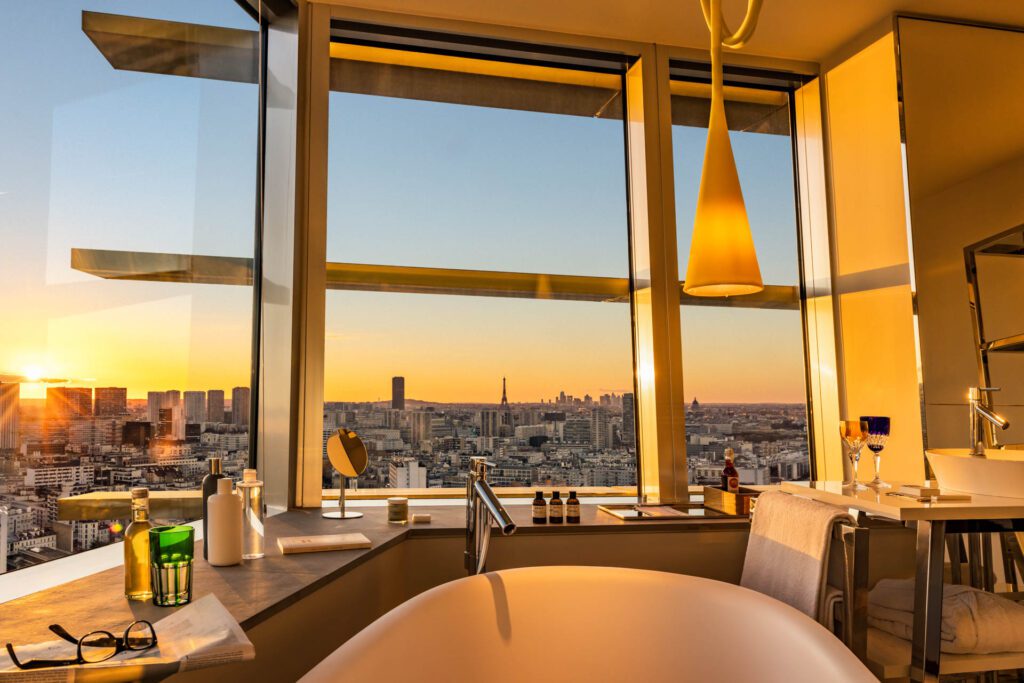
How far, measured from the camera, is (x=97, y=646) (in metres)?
1.02

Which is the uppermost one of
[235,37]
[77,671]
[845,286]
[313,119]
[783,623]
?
[235,37]

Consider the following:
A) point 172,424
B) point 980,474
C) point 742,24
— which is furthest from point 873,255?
point 172,424

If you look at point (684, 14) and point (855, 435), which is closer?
point (855, 435)

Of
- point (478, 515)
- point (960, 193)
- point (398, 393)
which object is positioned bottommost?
point (478, 515)

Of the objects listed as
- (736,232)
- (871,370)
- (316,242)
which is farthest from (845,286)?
(316,242)

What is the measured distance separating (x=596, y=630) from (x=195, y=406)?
1311 millimetres

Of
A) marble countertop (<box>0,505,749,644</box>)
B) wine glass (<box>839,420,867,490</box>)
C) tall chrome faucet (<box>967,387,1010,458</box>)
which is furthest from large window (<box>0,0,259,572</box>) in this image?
tall chrome faucet (<box>967,387,1010,458</box>)

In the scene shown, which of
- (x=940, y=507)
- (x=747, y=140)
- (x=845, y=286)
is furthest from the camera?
(x=747, y=140)

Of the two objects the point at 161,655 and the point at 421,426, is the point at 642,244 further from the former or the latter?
the point at 161,655

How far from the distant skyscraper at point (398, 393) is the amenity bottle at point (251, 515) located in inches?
37.8

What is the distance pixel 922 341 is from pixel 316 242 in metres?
2.26

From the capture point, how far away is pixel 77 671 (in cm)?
91

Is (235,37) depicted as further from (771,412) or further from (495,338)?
(771,412)

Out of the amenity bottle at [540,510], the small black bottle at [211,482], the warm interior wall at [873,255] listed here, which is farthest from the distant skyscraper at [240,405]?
the warm interior wall at [873,255]
